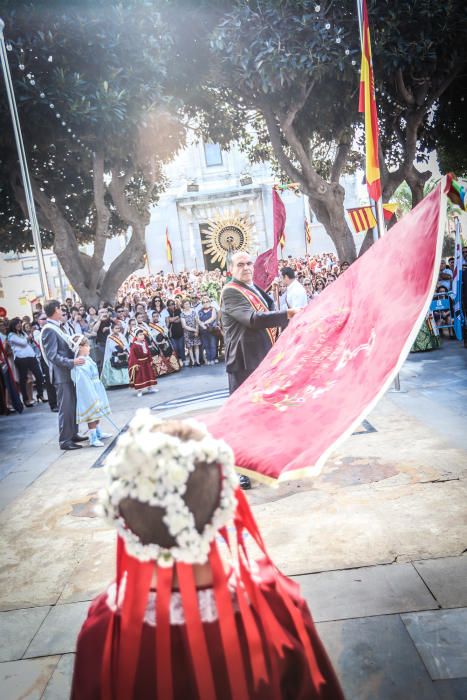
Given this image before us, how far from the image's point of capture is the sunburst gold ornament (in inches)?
1576

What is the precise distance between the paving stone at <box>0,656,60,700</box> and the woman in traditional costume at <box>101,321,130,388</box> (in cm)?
993

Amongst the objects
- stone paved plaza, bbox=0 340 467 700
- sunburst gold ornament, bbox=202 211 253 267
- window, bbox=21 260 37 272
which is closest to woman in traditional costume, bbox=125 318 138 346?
stone paved plaza, bbox=0 340 467 700

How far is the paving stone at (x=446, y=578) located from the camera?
314cm

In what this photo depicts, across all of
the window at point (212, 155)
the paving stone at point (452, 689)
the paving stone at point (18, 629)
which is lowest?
the paving stone at point (18, 629)

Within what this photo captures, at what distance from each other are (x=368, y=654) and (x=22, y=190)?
51.8 feet

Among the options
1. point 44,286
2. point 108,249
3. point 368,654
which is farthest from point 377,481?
point 108,249

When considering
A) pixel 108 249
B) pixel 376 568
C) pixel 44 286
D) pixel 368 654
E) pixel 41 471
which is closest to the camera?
pixel 368 654

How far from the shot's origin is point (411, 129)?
15.0 m

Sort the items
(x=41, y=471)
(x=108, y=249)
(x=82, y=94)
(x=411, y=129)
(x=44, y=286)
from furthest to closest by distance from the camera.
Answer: (x=108, y=249) → (x=411, y=129) → (x=82, y=94) → (x=44, y=286) → (x=41, y=471)

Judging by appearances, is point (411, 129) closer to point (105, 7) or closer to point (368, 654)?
point (105, 7)

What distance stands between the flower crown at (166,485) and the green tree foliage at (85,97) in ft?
45.0

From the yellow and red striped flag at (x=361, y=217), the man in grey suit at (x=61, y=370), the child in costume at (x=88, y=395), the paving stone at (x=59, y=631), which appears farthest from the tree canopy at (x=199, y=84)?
the paving stone at (x=59, y=631)

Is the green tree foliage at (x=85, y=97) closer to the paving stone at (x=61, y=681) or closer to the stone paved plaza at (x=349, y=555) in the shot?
the stone paved plaza at (x=349, y=555)

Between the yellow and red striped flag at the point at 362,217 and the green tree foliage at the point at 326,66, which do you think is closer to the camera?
the green tree foliage at the point at 326,66
